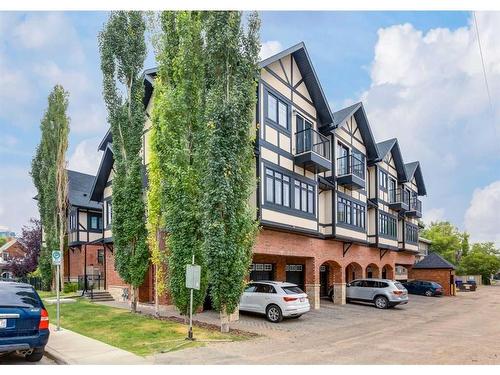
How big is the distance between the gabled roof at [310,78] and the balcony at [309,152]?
4.09ft

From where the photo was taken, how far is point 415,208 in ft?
125

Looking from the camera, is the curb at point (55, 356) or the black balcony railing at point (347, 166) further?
the black balcony railing at point (347, 166)

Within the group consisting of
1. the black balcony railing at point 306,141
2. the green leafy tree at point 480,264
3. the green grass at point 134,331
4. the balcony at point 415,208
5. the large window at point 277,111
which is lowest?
the green leafy tree at point 480,264

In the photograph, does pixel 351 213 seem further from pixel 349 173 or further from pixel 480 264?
pixel 480 264

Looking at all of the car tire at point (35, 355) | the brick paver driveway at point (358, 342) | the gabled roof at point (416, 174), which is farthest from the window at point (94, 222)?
the gabled roof at point (416, 174)

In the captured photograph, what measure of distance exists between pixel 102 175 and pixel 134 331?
1450cm

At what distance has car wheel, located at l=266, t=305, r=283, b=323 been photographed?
51.9 ft

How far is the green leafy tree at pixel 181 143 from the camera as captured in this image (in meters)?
14.0

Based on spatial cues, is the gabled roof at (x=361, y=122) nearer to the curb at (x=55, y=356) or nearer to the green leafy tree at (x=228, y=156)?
the green leafy tree at (x=228, y=156)

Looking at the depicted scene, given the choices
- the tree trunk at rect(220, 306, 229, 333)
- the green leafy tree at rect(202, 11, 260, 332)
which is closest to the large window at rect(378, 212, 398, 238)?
the green leafy tree at rect(202, 11, 260, 332)

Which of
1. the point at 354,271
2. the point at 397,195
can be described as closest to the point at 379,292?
the point at 354,271

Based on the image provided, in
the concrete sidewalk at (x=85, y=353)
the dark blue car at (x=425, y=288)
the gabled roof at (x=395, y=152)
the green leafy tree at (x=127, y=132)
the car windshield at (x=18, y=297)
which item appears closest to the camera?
the car windshield at (x=18, y=297)

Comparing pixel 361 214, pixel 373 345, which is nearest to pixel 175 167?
pixel 373 345

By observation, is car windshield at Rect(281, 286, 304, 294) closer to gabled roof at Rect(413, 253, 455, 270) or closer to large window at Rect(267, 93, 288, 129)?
large window at Rect(267, 93, 288, 129)
